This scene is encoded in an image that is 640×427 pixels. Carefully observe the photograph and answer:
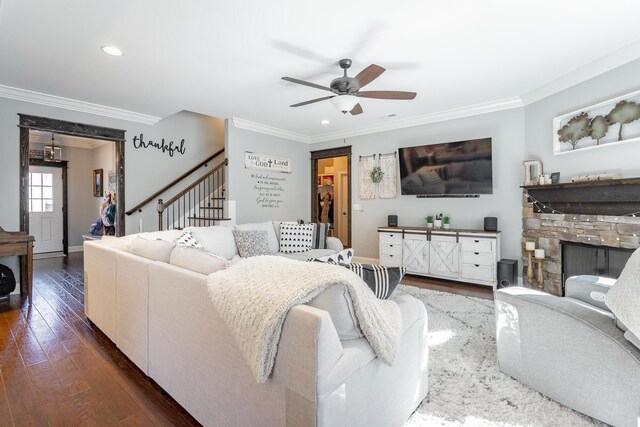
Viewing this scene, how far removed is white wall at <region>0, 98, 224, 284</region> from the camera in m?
3.91

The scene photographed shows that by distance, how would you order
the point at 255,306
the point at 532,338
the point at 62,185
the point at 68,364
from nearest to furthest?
the point at 255,306, the point at 532,338, the point at 68,364, the point at 62,185

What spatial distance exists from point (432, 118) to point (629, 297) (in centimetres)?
→ 414

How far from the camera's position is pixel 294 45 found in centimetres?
283

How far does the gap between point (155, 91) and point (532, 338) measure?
448 centimetres

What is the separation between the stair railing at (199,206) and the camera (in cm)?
550

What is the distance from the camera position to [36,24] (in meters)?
2.50

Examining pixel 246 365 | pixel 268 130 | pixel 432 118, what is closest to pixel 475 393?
pixel 246 365

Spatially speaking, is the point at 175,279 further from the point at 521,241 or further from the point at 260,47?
the point at 521,241

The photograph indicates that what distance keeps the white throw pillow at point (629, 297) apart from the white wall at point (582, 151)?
2420 mm

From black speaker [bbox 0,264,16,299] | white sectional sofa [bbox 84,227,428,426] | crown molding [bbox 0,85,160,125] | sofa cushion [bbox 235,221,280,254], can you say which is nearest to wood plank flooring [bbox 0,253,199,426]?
→ white sectional sofa [bbox 84,227,428,426]

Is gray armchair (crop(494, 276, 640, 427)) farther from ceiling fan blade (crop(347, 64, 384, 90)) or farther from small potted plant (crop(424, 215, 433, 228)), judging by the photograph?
small potted plant (crop(424, 215, 433, 228))

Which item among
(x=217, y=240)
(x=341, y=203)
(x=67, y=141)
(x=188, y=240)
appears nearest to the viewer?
(x=188, y=240)

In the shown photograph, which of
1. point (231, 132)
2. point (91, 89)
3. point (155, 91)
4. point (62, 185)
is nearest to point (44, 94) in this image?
point (91, 89)

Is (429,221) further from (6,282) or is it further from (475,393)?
(6,282)
